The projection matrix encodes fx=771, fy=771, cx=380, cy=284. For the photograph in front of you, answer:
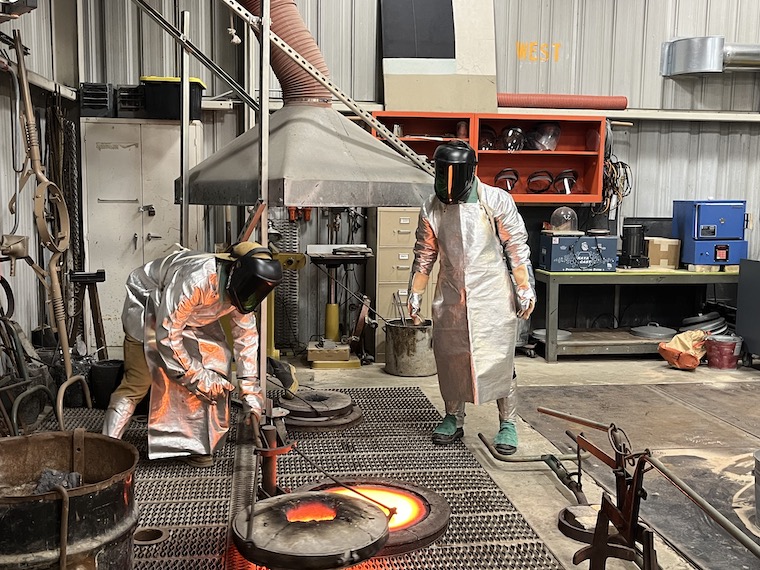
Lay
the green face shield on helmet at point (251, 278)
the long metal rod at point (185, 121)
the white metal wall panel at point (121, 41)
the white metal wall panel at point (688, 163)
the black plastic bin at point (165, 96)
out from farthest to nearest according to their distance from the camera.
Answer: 1. the white metal wall panel at point (688, 163)
2. the white metal wall panel at point (121, 41)
3. the black plastic bin at point (165, 96)
4. the long metal rod at point (185, 121)
5. the green face shield on helmet at point (251, 278)

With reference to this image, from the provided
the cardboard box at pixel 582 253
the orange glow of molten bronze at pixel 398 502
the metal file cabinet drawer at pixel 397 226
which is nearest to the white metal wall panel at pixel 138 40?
the metal file cabinet drawer at pixel 397 226

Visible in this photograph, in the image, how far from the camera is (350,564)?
204cm

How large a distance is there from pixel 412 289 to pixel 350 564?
2105mm

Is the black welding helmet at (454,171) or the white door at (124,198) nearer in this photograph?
the black welding helmet at (454,171)

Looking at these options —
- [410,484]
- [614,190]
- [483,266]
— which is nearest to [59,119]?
[483,266]

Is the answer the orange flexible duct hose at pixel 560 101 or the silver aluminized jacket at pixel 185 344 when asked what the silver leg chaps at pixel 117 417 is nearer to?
the silver aluminized jacket at pixel 185 344

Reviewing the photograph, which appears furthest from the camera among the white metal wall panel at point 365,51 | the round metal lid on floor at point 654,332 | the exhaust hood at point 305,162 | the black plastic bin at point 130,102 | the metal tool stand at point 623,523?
the white metal wall panel at point 365,51

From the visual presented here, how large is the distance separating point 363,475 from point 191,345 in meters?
0.93

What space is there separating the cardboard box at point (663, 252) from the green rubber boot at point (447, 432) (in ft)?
9.90

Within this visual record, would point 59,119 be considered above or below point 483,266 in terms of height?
above

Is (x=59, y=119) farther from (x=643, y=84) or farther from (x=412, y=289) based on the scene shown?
(x=643, y=84)

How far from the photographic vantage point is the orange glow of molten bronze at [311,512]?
2346 millimetres

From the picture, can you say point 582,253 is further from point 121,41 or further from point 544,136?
point 121,41

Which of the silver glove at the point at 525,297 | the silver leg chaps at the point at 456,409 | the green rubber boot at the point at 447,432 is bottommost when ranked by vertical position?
the green rubber boot at the point at 447,432
